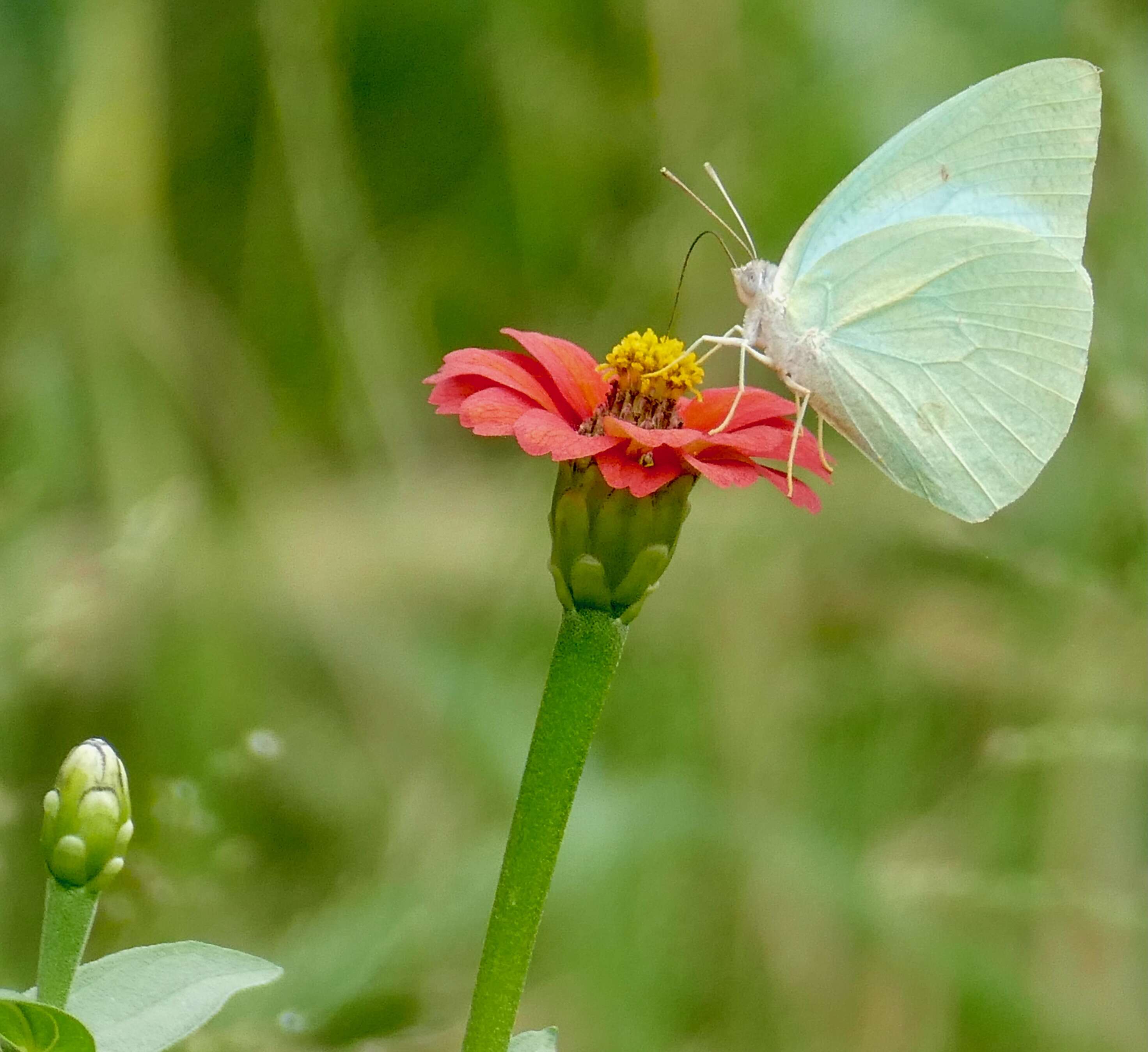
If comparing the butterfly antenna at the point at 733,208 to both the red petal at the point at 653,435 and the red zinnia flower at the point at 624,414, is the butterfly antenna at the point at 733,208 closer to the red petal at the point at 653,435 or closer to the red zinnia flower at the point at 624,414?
the red zinnia flower at the point at 624,414

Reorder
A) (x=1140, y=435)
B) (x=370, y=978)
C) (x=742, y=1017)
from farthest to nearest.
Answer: (x=742, y=1017)
(x=1140, y=435)
(x=370, y=978)

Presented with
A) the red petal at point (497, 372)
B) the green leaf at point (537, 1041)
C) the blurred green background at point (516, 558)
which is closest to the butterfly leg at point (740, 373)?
the red petal at point (497, 372)

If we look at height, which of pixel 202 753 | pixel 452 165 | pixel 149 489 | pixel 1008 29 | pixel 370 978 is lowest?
pixel 370 978

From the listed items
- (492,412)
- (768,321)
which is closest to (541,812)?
(492,412)

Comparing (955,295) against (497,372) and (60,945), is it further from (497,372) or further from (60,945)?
(60,945)

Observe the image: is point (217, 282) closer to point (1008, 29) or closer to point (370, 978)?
point (370, 978)

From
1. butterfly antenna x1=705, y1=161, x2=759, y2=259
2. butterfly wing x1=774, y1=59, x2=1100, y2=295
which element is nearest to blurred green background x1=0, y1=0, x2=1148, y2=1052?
butterfly antenna x1=705, y1=161, x2=759, y2=259

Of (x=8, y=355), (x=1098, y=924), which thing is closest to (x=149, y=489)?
(x=8, y=355)
